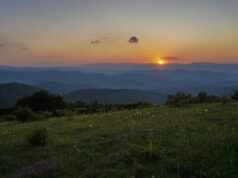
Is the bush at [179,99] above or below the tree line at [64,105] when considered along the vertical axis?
above

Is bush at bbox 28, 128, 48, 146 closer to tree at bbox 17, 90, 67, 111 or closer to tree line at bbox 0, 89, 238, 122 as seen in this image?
tree line at bbox 0, 89, 238, 122

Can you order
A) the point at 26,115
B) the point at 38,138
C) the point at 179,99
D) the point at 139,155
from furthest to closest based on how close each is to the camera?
the point at 26,115 < the point at 179,99 < the point at 38,138 < the point at 139,155

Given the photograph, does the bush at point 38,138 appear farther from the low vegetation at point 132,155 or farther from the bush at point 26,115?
the bush at point 26,115

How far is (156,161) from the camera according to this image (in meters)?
5.64

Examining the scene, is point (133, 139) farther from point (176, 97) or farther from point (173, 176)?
point (176, 97)

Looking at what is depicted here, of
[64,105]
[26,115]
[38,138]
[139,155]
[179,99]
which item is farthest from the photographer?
[64,105]

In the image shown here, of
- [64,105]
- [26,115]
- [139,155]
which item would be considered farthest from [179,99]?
[64,105]

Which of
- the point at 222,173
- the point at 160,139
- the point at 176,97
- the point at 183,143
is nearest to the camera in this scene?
the point at 222,173

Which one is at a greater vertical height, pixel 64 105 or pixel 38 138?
pixel 38 138

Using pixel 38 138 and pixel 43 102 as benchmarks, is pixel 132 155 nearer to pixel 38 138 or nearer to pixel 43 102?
pixel 38 138

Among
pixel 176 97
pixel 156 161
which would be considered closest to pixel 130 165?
pixel 156 161

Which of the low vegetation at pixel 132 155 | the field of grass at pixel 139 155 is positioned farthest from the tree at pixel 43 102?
the field of grass at pixel 139 155

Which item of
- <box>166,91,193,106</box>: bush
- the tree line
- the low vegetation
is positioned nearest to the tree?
the tree line

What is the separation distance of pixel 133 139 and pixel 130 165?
2.48 meters
